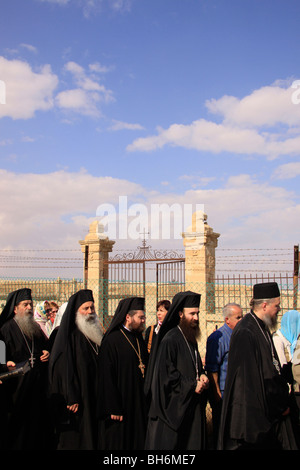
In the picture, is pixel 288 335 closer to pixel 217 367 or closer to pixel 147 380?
pixel 217 367

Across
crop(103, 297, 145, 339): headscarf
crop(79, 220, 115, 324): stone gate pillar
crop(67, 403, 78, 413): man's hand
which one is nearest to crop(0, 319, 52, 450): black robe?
crop(67, 403, 78, 413): man's hand

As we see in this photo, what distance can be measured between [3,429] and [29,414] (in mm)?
279

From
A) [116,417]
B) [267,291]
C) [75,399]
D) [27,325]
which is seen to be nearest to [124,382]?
[116,417]

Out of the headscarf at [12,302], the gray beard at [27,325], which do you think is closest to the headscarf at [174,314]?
the gray beard at [27,325]

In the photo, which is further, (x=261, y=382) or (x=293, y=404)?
(x=293, y=404)

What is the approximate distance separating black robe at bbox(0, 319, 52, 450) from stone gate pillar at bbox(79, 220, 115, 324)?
628cm

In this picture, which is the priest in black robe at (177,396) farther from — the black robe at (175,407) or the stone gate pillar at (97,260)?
the stone gate pillar at (97,260)

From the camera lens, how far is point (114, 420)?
3.86m

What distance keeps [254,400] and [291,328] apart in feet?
5.22

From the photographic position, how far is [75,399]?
13.1 ft

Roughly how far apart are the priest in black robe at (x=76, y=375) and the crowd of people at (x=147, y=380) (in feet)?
0.04
